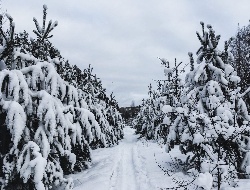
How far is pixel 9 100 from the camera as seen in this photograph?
674cm

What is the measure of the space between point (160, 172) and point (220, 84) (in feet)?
13.0

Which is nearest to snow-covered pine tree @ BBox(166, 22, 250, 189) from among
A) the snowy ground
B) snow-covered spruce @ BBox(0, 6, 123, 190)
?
the snowy ground

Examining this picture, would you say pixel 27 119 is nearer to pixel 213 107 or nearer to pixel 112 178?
pixel 112 178

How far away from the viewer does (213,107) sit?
29.5 ft

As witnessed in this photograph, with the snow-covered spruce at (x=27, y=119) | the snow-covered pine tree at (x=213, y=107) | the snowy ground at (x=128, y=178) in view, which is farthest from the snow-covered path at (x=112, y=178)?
the snow-covered pine tree at (x=213, y=107)

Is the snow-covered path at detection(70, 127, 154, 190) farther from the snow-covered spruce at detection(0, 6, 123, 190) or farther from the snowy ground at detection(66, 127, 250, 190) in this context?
the snow-covered spruce at detection(0, 6, 123, 190)

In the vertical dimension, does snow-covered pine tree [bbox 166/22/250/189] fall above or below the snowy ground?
above

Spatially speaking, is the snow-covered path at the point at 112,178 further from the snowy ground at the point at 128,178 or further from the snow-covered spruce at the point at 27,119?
the snow-covered spruce at the point at 27,119

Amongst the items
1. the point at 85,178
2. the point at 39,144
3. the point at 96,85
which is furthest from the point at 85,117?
the point at 96,85

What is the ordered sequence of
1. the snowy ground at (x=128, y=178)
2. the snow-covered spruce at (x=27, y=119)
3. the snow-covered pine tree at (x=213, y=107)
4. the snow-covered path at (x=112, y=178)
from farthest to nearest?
the snow-covered path at (x=112, y=178), the snowy ground at (x=128, y=178), the snow-covered pine tree at (x=213, y=107), the snow-covered spruce at (x=27, y=119)

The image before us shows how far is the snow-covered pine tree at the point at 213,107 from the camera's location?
Answer: 27.4 ft

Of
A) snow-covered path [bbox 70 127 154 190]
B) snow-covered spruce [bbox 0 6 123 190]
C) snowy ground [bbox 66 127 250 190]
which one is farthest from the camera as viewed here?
snow-covered path [bbox 70 127 154 190]

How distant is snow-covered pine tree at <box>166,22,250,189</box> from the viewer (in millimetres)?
8364

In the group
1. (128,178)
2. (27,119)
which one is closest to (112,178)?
(128,178)
